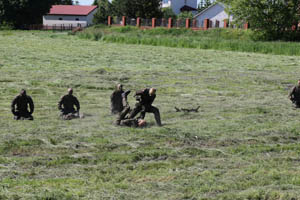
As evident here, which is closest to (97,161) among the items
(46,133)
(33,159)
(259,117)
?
(33,159)

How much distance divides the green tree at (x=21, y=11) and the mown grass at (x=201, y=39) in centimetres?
2379

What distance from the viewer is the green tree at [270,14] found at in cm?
5188

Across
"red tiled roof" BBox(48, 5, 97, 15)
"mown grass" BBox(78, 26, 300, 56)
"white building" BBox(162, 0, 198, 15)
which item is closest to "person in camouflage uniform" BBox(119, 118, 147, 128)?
"mown grass" BBox(78, 26, 300, 56)

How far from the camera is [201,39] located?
50.8m

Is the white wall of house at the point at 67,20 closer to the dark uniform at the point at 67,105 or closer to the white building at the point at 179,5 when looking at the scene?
the white building at the point at 179,5

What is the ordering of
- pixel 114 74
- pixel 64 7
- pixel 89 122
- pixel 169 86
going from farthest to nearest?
1. pixel 64 7
2. pixel 114 74
3. pixel 169 86
4. pixel 89 122

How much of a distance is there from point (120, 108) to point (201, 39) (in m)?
38.0

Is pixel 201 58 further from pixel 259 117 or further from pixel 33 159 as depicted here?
pixel 33 159

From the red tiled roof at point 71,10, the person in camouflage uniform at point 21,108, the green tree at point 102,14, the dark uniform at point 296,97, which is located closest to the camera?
the person in camouflage uniform at point 21,108

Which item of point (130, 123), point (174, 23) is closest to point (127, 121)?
point (130, 123)

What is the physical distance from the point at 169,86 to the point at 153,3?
65.7 m

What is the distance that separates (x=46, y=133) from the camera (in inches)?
453

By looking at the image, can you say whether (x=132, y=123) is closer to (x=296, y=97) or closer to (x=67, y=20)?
(x=296, y=97)

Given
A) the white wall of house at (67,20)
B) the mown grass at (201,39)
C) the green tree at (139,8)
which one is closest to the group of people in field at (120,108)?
the mown grass at (201,39)
